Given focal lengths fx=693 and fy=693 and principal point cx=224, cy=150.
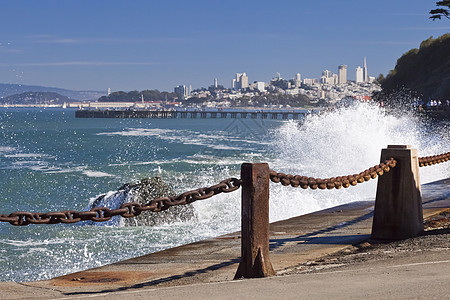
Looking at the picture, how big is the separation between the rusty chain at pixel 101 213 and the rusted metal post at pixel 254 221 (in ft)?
0.41

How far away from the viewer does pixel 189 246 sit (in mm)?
7512

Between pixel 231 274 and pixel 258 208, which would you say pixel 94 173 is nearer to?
pixel 231 274

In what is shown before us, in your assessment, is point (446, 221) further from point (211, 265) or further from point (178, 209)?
point (178, 209)

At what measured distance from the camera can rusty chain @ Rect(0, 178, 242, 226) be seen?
4.87 m

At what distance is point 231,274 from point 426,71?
97320mm

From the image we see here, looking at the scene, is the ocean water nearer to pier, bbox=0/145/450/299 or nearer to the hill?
pier, bbox=0/145/450/299

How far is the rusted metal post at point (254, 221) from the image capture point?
5469mm

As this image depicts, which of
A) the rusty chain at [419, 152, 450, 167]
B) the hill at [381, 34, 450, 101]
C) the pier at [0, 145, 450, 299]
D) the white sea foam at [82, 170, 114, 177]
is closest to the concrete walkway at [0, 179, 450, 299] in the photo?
the pier at [0, 145, 450, 299]

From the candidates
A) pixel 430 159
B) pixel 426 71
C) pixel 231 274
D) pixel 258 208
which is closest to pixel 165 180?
pixel 430 159

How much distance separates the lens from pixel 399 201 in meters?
7.44

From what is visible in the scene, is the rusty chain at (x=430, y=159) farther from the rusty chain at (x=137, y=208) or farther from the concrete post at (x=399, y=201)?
the rusty chain at (x=137, y=208)

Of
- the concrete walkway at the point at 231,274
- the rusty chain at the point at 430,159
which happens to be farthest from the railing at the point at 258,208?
the rusty chain at the point at 430,159

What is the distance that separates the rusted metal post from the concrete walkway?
26 cm

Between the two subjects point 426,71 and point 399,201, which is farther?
point 426,71
